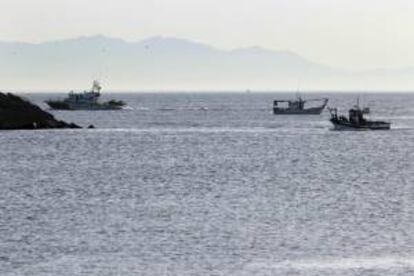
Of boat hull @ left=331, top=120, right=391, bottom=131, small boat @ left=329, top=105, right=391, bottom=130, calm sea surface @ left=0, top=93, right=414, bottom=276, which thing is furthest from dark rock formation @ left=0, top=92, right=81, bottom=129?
small boat @ left=329, top=105, right=391, bottom=130

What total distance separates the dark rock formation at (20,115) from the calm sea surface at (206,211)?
29.9 m

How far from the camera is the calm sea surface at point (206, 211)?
156ft

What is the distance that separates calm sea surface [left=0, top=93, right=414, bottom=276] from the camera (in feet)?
156

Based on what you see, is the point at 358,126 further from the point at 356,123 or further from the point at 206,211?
the point at 206,211

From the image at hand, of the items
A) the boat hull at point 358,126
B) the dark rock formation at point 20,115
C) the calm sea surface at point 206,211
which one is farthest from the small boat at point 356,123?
the dark rock formation at point 20,115

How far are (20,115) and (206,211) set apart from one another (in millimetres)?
104135

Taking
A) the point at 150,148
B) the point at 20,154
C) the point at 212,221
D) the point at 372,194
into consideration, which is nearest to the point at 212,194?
the point at 372,194

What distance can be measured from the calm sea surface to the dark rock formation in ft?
98.0

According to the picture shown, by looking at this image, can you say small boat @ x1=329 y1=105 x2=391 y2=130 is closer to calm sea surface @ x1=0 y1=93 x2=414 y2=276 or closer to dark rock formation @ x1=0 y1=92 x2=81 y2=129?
calm sea surface @ x1=0 y1=93 x2=414 y2=276

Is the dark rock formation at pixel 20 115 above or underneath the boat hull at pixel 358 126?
above

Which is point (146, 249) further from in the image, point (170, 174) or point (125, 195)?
point (170, 174)

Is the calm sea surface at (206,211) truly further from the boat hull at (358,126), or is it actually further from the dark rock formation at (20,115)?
the boat hull at (358,126)

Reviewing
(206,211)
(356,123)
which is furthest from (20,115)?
(206,211)

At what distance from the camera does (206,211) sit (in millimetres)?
65188
